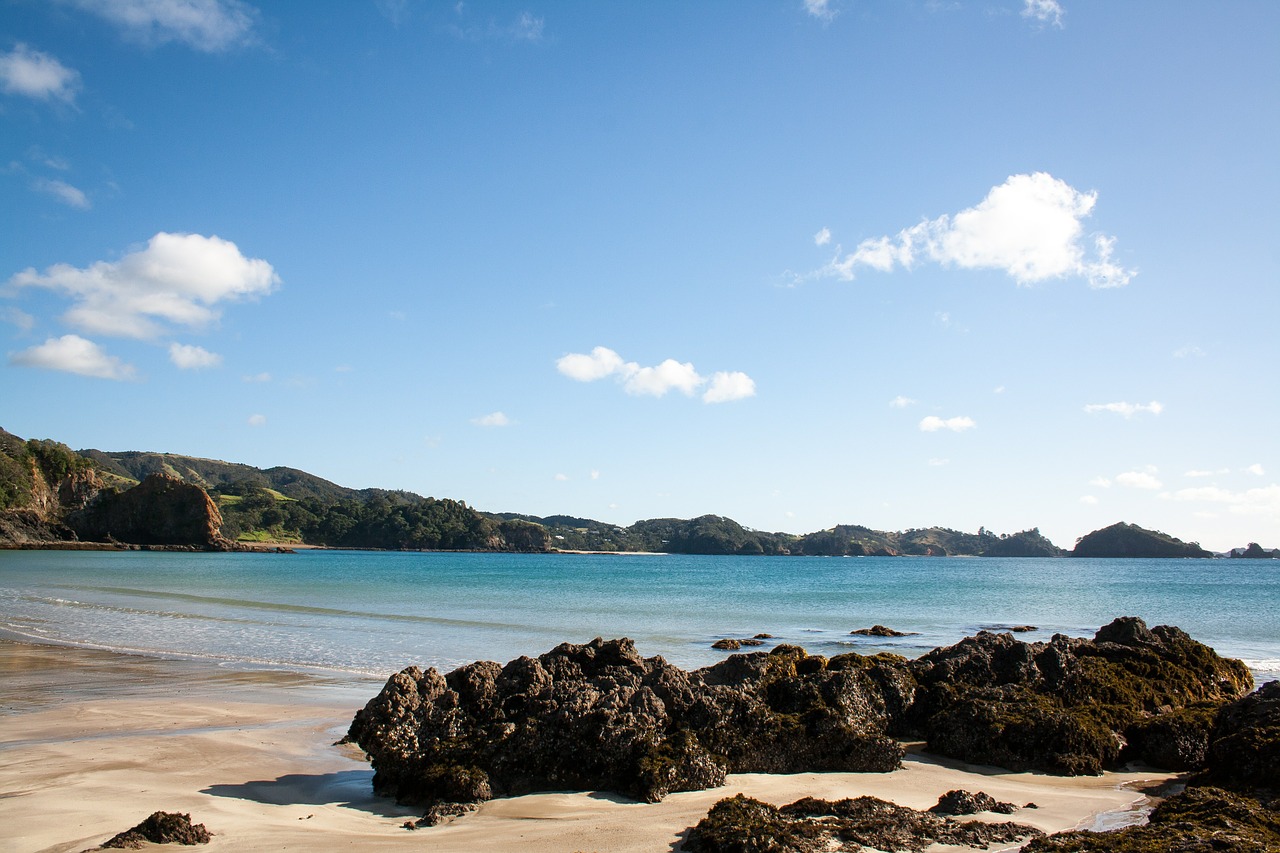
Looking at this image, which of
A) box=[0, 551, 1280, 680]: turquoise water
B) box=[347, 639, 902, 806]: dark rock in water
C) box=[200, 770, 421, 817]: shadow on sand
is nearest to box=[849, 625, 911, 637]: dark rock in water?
box=[0, 551, 1280, 680]: turquoise water

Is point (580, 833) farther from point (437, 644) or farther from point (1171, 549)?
point (1171, 549)

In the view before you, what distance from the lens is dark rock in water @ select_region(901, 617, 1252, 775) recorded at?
9.58 meters

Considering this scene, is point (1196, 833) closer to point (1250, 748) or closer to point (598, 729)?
point (1250, 748)

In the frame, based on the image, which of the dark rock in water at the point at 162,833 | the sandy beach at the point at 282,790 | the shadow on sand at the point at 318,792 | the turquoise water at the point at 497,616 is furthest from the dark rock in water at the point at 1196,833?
the turquoise water at the point at 497,616

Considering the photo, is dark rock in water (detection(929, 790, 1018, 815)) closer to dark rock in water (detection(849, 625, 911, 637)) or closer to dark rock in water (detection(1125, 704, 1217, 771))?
dark rock in water (detection(1125, 704, 1217, 771))

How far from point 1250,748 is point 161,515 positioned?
486 feet

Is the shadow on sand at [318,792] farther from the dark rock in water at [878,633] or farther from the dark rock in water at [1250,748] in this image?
the dark rock in water at [878,633]

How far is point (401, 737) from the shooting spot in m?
8.08

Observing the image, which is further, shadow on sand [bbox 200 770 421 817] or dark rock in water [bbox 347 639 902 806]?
dark rock in water [bbox 347 639 902 806]

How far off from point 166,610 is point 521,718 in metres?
28.4

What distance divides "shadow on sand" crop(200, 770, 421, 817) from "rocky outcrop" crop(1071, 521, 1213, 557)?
21753cm

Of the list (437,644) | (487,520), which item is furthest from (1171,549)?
(437,644)

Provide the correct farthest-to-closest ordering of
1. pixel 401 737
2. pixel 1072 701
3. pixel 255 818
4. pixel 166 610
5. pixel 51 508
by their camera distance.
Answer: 1. pixel 51 508
2. pixel 166 610
3. pixel 1072 701
4. pixel 401 737
5. pixel 255 818

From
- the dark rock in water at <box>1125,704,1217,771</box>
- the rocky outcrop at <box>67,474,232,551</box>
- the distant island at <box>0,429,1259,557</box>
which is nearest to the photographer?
the dark rock in water at <box>1125,704,1217,771</box>
